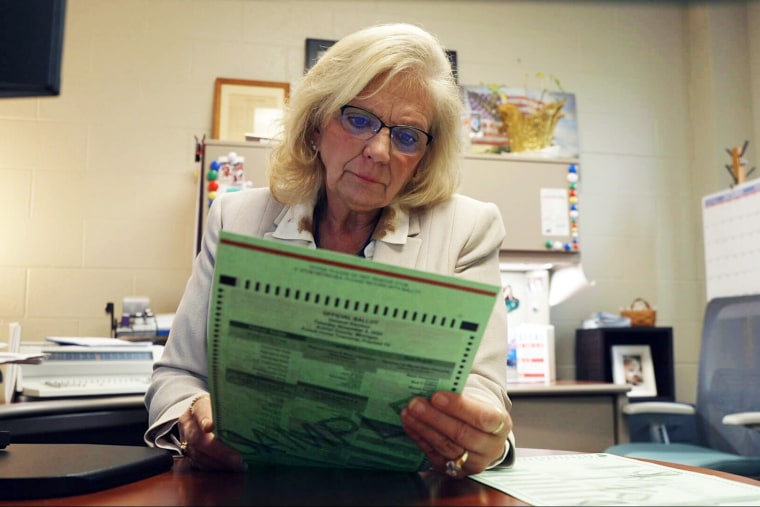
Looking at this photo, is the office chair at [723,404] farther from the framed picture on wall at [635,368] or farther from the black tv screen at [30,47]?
the black tv screen at [30,47]

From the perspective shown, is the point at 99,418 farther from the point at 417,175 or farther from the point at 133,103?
the point at 133,103

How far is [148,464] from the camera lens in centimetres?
71

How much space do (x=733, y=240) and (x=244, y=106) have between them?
2.05 meters

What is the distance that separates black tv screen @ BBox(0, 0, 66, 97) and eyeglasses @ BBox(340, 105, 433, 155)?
608 millimetres

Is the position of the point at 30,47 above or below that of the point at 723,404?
above

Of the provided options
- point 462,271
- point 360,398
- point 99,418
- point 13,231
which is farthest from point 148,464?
point 13,231

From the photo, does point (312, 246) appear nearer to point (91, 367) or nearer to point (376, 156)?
point (376, 156)

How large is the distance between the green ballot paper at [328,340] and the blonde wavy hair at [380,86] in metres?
0.60

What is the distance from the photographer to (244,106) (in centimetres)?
303

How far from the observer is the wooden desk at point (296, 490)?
0.59 m

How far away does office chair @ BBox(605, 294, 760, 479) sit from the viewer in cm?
221

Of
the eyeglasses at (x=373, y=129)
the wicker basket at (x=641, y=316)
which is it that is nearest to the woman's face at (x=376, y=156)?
the eyeglasses at (x=373, y=129)

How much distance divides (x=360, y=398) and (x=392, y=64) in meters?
0.68

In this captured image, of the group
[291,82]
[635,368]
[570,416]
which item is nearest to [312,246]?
[570,416]
